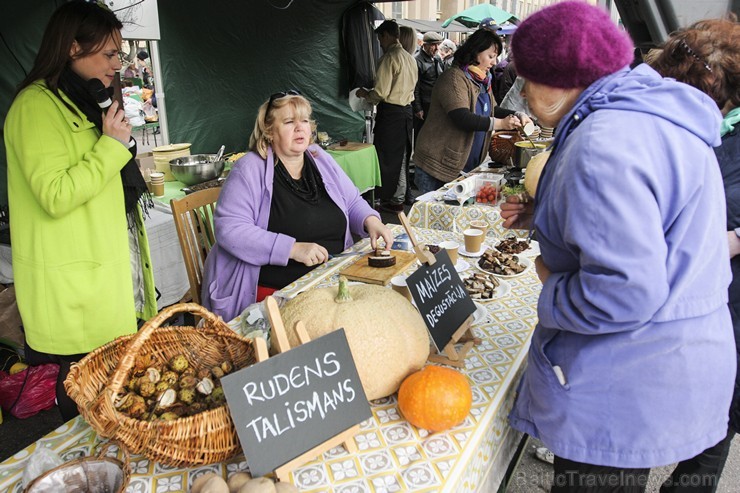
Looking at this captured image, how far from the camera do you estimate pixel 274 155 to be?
2.54 metres

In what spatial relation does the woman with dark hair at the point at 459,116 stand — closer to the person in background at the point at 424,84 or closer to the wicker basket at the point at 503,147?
the wicker basket at the point at 503,147

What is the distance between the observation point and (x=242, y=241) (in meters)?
2.35

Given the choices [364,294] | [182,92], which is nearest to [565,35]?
[364,294]

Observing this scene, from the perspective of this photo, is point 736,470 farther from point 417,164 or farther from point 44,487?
point 417,164

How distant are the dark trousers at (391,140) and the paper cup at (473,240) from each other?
4631mm

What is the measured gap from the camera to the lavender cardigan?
236cm

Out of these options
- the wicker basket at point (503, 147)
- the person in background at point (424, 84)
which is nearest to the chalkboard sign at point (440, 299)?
the wicker basket at point (503, 147)

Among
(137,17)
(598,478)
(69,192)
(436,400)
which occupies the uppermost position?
(137,17)

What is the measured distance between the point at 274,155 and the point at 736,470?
2599mm

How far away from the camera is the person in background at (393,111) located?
6.61 metres

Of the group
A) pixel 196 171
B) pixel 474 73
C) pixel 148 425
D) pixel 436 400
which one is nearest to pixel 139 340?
pixel 148 425

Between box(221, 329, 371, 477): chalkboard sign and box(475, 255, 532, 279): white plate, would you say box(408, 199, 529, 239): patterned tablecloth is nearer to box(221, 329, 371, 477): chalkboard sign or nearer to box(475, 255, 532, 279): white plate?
box(475, 255, 532, 279): white plate

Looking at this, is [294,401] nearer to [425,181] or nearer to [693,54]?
[693,54]

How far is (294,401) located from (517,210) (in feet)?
3.16
